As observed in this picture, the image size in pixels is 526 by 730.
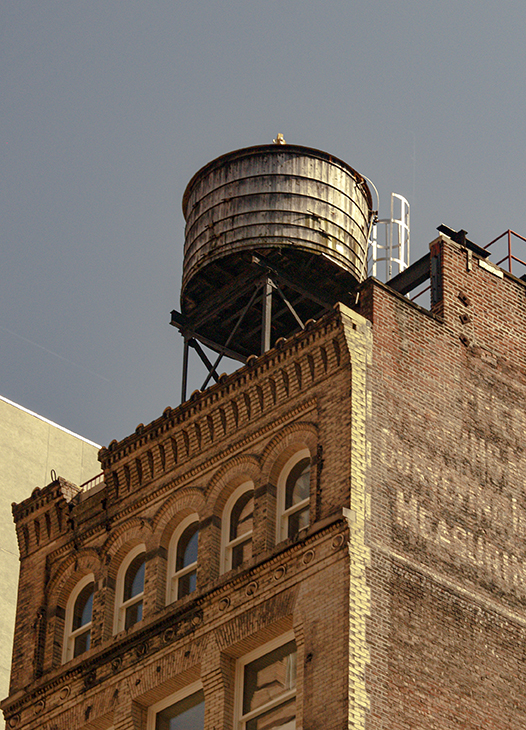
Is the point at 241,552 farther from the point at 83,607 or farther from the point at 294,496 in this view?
the point at 83,607

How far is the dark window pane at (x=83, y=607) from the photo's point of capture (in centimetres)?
→ 3716

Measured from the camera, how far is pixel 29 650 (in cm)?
3725

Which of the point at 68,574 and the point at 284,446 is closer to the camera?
the point at 284,446

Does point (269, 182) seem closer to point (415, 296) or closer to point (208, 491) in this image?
point (415, 296)

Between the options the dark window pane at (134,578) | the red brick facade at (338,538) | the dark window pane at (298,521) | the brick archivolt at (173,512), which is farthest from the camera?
the dark window pane at (134,578)

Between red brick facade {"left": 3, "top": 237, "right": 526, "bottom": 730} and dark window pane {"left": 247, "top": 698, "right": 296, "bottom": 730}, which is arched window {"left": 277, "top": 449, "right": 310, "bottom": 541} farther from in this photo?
dark window pane {"left": 247, "top": 698, "right": 296, "bottom": 730}

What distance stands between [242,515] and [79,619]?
4.86 metres

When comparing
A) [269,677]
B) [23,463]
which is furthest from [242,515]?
[23,463]

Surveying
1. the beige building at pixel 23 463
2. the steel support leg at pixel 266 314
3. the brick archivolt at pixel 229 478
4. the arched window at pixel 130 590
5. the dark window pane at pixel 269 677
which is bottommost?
the dark window pane at pixel 269 677

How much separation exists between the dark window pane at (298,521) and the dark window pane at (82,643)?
5.58 m

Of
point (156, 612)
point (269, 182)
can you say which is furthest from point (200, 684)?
point (269, 182)

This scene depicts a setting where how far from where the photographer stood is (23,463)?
175 feet

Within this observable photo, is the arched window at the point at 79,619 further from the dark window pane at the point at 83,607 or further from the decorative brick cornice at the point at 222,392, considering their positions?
the decorative brick cornice at the point at 222,392

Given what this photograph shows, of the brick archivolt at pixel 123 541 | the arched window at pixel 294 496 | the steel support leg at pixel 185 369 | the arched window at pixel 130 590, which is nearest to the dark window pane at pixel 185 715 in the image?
the arched window at pixel 130 590
